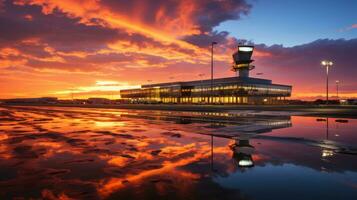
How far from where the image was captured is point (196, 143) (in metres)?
13.9

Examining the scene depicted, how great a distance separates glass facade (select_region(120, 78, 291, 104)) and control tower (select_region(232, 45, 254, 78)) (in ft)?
39.0

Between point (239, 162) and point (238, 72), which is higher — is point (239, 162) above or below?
below

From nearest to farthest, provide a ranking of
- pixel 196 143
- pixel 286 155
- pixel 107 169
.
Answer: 1. pixel 107 169
2. pixel 286 155
3. pixel 196 143

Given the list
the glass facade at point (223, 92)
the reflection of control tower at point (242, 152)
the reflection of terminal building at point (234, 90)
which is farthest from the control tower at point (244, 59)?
the reflection of control tower at point (242, 152)

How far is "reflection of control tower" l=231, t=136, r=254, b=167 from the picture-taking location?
957cm

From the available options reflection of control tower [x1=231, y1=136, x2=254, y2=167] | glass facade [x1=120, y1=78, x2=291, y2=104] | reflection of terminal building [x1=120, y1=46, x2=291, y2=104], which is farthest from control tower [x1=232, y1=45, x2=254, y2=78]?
reflection of control tower [x1=231, y1=136, x2=254, y2=167]

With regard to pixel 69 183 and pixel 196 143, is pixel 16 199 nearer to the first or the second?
pixel 69 183

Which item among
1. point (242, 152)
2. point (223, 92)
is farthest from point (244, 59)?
point (242, 152)

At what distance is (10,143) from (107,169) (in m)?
8.65

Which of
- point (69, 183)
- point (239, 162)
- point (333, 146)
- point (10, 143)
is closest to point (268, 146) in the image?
point (333, 146)

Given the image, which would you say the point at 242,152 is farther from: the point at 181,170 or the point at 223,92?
the point at 223,92

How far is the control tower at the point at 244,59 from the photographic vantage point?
446 ft

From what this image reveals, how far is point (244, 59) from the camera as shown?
449 feet

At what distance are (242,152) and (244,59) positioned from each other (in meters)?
131
